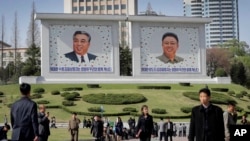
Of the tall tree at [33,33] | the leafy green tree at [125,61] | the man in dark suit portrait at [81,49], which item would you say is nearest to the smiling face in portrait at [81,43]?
the man in dark suit portrait at [81,49]

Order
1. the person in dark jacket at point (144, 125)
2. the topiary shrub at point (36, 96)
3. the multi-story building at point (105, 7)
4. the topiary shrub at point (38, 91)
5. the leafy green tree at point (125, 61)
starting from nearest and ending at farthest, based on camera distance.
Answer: the person in dark jacket at point (144, 125) → the topiary shrub at point (36, 96) → the topiary shrub at point (38, 91) → the leafy green tree at point (125, 61) → the multi-story building at point (105, 7)

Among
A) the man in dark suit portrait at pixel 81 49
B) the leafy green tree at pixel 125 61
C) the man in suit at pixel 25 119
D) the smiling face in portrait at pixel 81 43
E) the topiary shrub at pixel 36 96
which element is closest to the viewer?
the man in suit at pixel 25 119

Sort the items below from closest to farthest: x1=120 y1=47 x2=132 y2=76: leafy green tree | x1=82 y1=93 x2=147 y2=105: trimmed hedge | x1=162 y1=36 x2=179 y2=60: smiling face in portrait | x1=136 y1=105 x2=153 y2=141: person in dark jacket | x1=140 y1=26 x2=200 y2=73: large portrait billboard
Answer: x1=136 y1=105 x2=153 y2=141: person in dark jacket, x1=82 y1=93 x2=147 y2=105: trimmed hedge, x1=140 y1=26 x2=200 y2=73: large portrait billboard, x1=162 y1=36 x2=179 y2=60: smiling face in portrait, x1=120 y1=47 x2=132 y2=76: leafy green tree

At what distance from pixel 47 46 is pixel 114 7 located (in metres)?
58.7

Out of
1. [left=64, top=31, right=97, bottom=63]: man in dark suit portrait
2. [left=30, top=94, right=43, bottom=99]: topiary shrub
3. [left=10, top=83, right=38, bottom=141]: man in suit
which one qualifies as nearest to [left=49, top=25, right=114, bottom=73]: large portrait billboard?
[left=64, top=31, right=97, bottom=63]: man in dark suit portrait

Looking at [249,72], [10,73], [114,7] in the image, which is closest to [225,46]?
[249,72]

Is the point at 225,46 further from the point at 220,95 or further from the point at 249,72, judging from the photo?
the point at 220,95

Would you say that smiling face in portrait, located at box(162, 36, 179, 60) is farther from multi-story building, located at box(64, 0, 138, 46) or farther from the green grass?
multi-story building, located at box(64, 0, 138, 46)

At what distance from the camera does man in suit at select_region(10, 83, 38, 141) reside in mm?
7949

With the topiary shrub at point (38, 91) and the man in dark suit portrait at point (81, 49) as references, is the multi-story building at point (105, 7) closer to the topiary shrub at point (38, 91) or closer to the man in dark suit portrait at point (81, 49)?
the man in dark suit portrait at point (81, 49)

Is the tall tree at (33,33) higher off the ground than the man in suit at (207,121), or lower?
higher

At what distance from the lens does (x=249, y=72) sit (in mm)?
96000

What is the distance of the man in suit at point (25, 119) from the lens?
313 inches

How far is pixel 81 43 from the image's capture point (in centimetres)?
5625
